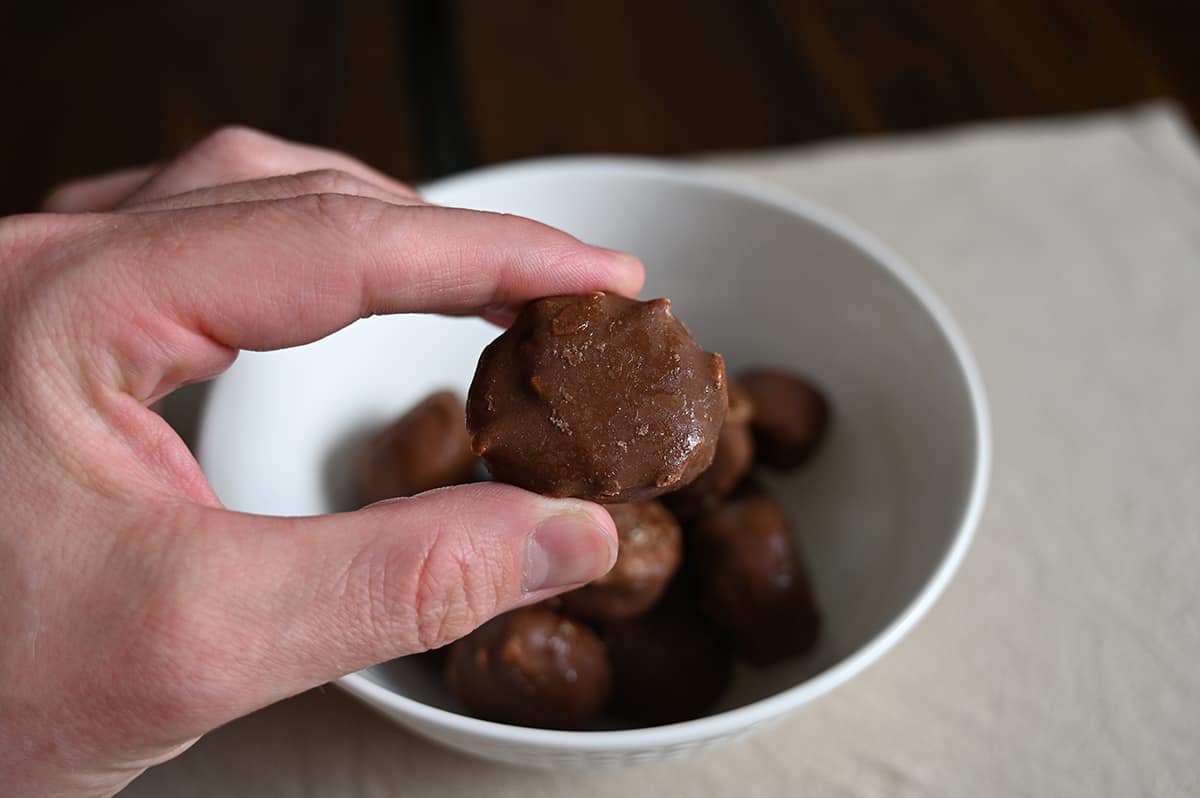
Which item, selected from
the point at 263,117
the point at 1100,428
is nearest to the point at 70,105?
the point at 263,117

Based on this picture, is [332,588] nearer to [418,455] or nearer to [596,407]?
[596,407]

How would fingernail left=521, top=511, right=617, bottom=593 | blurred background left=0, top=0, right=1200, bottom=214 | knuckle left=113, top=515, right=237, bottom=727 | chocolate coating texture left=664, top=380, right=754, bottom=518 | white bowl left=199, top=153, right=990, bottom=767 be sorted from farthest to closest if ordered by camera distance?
blurred background left=0, top=0, right=1200, bottom=214 < chocolate coating texture left=664, top=380, right=754, bottom=518 < white bowl left=199, top=153, right=990, bottom=767 < fingernail left=521, top=511, right=617, bottom=593 < knuckle left=113, top=515, right=237, bottom=727

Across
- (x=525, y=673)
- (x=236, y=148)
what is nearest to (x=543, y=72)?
(x=236, y=148)

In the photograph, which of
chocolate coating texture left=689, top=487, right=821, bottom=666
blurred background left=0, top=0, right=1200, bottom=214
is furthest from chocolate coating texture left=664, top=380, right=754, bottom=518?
blurred background left=0, top=0, right=1200, bottom=214

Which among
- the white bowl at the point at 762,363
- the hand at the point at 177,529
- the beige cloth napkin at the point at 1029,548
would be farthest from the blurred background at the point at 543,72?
the hand at the point at 177,529

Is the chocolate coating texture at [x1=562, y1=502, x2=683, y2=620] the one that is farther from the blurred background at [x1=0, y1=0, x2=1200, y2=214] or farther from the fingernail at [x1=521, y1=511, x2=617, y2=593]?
the blurred background at [x1=0, y1=0, x2=1200, y2=214]

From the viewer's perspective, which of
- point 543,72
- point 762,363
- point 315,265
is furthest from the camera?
point 543,72

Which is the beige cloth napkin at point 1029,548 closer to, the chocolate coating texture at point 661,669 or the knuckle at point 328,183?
the chocolate coating texture at point 661,669
